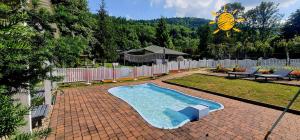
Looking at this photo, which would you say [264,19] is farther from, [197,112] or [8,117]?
[8,117]

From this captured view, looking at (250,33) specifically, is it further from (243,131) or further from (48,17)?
(48,17)

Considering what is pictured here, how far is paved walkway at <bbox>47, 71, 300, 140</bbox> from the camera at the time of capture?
4.98 metres

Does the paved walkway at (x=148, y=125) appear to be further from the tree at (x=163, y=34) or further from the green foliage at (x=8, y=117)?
the tree at (x=163, y=34)

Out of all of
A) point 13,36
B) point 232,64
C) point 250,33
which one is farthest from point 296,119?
point 250,33

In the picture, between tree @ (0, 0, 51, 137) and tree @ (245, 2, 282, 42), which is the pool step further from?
tree @ (245, 2, 282, 42)

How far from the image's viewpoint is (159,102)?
11.5 meters

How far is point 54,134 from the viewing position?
4.92m

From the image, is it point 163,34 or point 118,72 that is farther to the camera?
point 163,34

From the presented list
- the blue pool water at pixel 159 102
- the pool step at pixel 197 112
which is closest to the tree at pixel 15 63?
the pool step at pixel 197 112

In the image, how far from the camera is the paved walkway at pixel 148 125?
196 inches

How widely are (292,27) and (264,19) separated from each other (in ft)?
39.6

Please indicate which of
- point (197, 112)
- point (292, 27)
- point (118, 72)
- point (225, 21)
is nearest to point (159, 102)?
point (197, 112)

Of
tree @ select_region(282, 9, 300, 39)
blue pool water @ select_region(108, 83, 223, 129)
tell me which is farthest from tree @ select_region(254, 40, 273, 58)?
blue pool water @ select_region(108, 83, 223, 129)

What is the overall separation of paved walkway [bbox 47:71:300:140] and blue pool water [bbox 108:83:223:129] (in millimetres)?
1021
